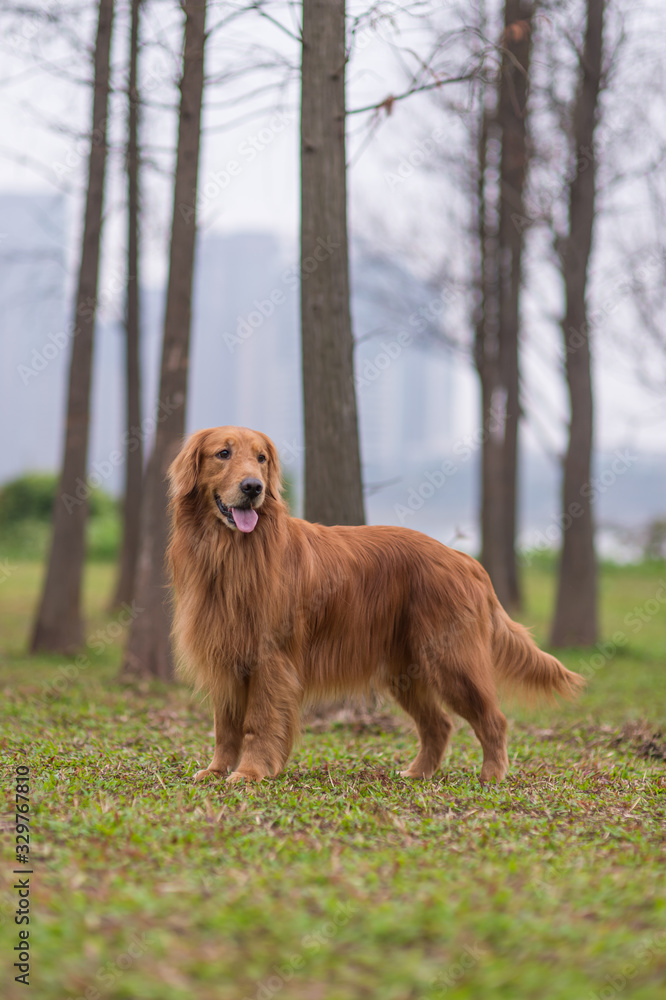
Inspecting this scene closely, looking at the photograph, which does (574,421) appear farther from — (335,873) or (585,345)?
(335,873)

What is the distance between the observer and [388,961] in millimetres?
2584

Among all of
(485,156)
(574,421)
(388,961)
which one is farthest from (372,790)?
(485,156)

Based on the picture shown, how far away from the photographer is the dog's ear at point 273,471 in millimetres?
4988

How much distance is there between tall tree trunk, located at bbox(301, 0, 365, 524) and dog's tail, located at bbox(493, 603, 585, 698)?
1.88 m

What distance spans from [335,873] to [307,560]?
6.66 feet

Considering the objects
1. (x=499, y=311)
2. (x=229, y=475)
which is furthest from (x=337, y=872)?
(x=499, y=311)

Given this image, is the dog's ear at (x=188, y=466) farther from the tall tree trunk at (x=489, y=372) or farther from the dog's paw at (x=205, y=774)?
the tall tree trunk at (x=489, y=372)

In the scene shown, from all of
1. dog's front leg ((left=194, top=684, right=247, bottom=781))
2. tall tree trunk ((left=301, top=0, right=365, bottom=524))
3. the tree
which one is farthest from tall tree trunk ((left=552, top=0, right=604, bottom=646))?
dog's front leg ((left=194, top=684, right=247, bottom=781))

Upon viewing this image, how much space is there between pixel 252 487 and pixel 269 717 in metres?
1.22

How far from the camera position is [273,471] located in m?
5.06

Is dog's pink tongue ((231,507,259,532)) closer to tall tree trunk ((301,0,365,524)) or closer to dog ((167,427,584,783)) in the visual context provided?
dog ((167,427,584,783))

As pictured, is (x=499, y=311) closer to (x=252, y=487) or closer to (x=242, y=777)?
(x=252, y=487)

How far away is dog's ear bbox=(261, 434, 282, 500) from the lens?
4988 mm

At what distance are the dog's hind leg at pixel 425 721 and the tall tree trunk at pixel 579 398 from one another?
276 inches
